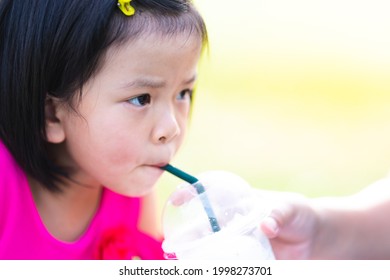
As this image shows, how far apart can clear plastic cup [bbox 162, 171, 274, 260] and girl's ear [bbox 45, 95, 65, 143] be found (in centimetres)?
23

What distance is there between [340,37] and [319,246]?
2355mm

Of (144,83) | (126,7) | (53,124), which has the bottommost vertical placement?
(53,124)

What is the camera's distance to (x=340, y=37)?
3.53m

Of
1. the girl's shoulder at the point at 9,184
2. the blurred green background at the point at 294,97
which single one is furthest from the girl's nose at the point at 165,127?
the blurred green background at the point at 294,97

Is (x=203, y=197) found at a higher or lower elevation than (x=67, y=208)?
higher

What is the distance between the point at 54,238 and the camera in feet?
4.19

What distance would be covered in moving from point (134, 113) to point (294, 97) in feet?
6.09

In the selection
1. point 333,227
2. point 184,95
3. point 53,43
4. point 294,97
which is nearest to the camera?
point 53,43

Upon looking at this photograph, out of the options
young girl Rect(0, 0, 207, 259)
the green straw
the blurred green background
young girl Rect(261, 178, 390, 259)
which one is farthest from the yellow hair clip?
the blurred green background

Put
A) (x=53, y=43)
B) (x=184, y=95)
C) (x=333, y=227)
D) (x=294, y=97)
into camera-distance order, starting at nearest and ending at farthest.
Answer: (x=53, y=43) → (x=184, y=95) → (x=333, y=227) → (x=294, y=97)

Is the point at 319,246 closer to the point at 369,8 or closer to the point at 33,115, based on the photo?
the point at 33,115

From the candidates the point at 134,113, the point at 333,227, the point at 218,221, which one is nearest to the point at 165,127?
the point at 134,113

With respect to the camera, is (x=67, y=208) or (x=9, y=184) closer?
(x=9, y=184)

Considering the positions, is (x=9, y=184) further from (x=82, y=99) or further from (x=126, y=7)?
(x=126, y=7)
